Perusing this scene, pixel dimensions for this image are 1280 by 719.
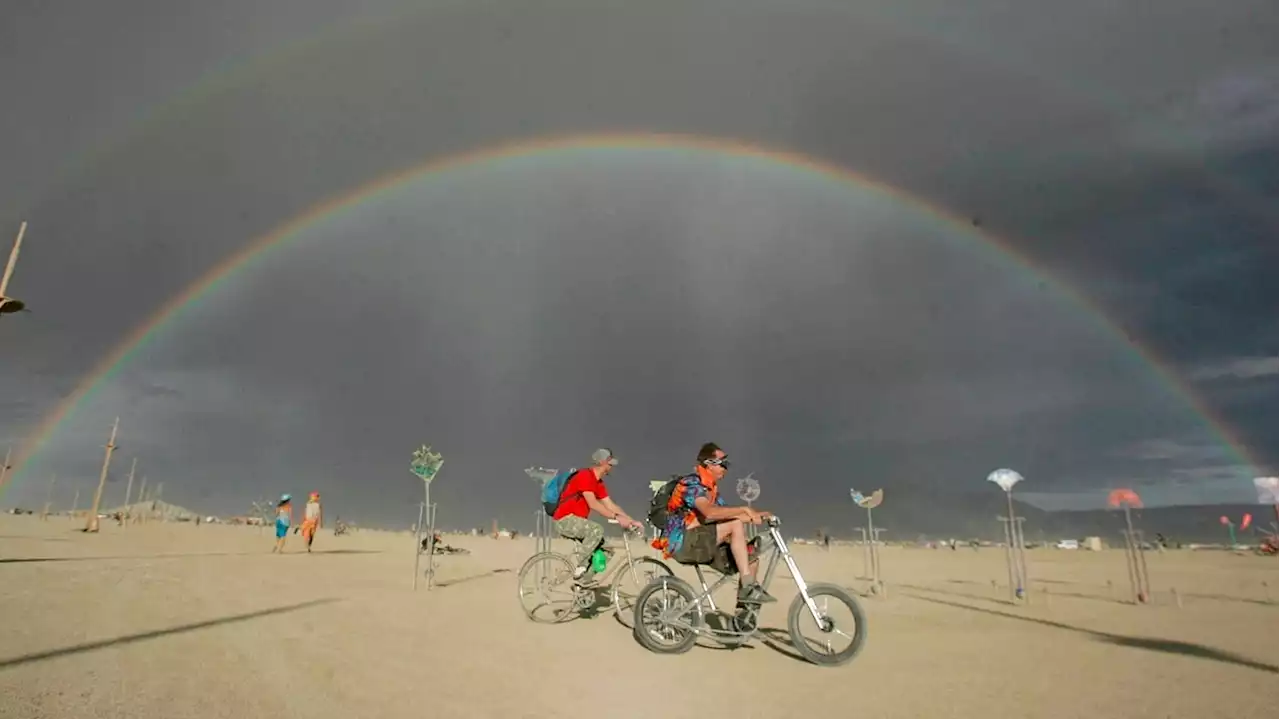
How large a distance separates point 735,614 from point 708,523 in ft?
3.53

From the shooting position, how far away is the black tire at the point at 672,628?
28.1 feet

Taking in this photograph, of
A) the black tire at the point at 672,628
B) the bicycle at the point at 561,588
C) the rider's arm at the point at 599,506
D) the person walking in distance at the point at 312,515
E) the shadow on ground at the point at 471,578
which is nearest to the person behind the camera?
the black tire at the point at 672,628

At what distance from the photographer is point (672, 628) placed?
873 centimetres

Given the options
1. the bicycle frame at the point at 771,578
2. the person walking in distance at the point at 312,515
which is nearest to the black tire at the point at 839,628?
the bicycle frame at the point at 771,578

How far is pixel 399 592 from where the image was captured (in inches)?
608

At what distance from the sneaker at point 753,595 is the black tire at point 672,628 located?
676 mm

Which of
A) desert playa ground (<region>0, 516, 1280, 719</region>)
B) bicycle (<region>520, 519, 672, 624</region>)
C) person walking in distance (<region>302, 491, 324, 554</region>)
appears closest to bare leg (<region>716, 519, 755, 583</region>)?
desert playa ground (<region>0, 516, 1280, 719</region>)

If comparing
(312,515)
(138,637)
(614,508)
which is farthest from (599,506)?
(312,515)

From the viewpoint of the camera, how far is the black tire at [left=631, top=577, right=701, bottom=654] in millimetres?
8570

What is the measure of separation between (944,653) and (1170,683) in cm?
233

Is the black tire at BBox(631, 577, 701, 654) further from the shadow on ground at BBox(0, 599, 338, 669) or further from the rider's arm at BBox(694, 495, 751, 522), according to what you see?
the shadow on ground at BBox(0, 599, 338, 669)

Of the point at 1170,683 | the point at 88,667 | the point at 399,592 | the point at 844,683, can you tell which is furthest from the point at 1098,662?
the point at 399,592

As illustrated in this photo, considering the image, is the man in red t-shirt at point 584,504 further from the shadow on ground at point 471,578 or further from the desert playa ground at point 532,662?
the shadow on ground at point 471,578

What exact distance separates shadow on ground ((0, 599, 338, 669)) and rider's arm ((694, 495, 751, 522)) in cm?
670
